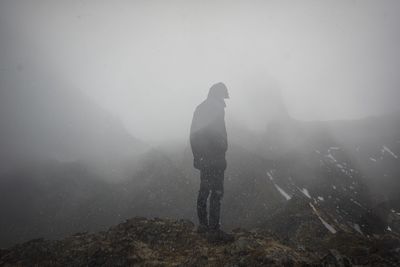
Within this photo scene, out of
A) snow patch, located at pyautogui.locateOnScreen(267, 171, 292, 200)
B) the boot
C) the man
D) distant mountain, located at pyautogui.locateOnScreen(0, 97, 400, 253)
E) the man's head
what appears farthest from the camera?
snow patch, located at pyautogui.locateOnScreen(267, 171, 292, 200)

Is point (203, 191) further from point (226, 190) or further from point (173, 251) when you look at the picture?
point (226, 190)

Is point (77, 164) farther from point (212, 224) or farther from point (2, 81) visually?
point (212, 224)

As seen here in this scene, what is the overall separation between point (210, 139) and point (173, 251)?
4570mm

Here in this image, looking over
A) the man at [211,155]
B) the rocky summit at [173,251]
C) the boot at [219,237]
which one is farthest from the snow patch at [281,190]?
the boot at [219,237]

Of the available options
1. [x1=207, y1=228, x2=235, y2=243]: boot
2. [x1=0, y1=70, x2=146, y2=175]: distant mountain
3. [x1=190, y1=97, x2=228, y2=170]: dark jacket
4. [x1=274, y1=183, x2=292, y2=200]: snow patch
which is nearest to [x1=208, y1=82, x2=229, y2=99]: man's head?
[x1=190, y1=97, x2=228, y2=170]: dark jacket

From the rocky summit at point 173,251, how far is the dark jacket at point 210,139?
119 inches

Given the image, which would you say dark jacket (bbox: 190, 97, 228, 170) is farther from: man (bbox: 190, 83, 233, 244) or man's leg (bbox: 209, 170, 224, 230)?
man's leg (bbox: 209, 170, 224, 230)

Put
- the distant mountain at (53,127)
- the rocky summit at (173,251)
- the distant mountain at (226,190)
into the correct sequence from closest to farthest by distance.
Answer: the rocky summit at (173,251) < the distant mountain at (226,190) < the distant mountain at (53,127)

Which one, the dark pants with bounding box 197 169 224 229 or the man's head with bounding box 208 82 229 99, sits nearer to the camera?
the dark pants with bounding box 197 169 224 229

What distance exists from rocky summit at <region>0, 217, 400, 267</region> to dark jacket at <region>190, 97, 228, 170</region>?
302 centimetres

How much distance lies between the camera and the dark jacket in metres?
12.2

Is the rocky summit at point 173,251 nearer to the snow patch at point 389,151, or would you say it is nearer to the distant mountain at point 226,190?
the distant mountain at point 226,190

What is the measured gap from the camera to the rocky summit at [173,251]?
30.5 feet

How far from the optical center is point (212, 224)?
12.4 metres
